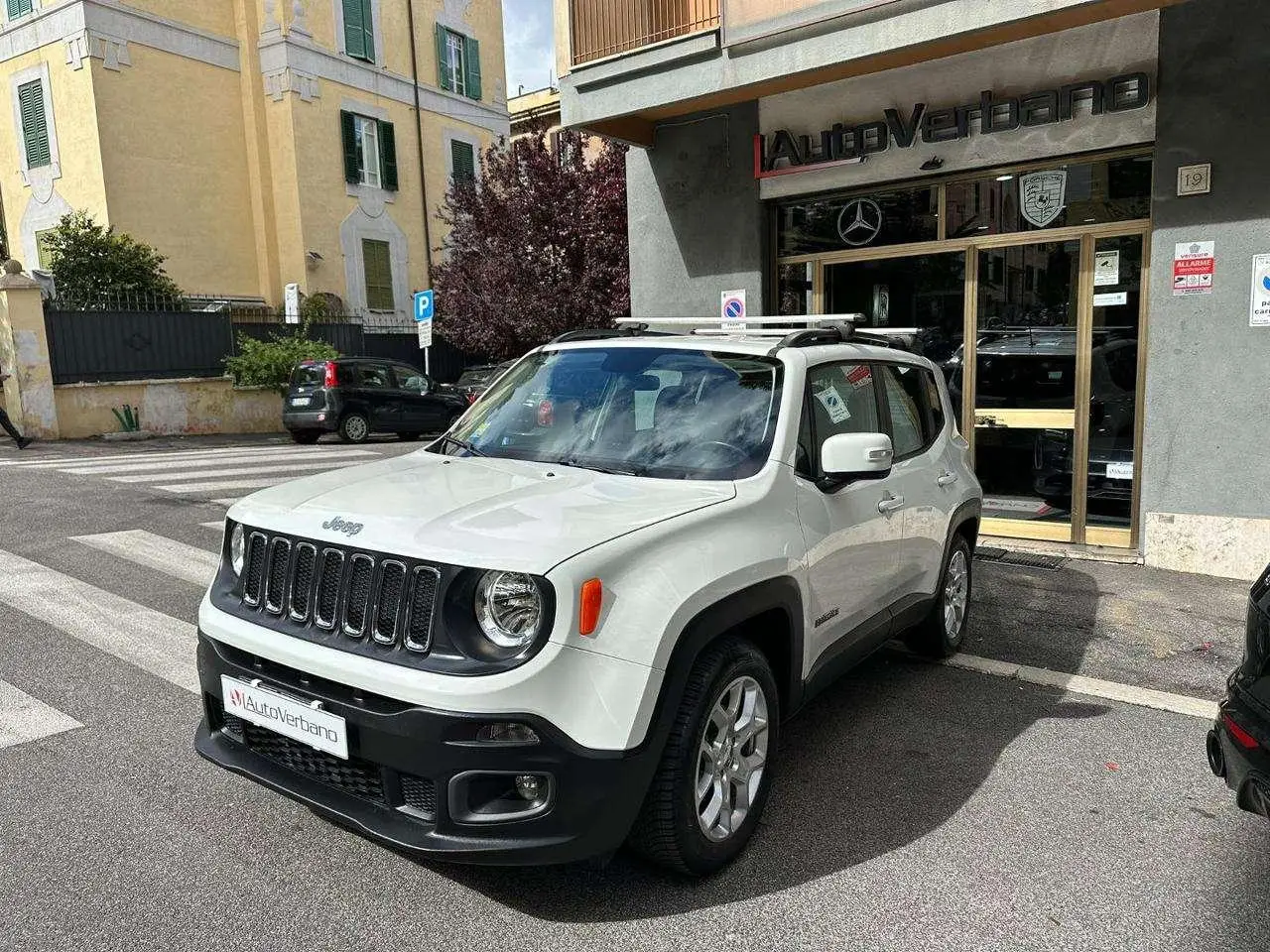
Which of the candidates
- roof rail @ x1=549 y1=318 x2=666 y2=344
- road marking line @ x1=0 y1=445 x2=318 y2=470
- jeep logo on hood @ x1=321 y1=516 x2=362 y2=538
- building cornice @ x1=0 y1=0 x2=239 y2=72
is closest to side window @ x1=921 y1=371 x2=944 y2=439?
roof rail @ x1=549 y1=318 x2=666 y2=344

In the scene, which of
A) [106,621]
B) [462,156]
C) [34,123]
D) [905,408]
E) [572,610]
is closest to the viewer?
[572,610]

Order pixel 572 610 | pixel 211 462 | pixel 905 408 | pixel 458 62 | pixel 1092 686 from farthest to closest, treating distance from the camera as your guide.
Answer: pixel 458 62, pixel 211 462, pixel 1092 686, pixel 905 408, pixel 572 610

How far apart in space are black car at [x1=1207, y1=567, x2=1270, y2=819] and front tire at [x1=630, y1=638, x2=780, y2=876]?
1.30 metres

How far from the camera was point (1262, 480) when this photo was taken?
6730mm

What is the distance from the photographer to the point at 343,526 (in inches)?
112

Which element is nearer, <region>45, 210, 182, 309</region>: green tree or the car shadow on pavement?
the car shadow on pavement

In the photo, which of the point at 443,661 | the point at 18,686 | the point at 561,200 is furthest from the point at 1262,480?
the point at 561,200

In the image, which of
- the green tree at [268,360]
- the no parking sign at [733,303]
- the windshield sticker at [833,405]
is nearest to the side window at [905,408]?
the windshield sticker at [833,405]

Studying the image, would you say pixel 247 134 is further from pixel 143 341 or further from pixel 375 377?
pixel 375 377

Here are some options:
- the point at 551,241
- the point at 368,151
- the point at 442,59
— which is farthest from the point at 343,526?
the point at 442,59

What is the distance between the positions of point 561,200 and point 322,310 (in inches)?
302

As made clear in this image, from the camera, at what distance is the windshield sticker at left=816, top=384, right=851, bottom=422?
3.81 m

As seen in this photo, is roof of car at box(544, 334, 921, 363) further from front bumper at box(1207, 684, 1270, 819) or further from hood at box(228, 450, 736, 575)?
front bumper at box(1207, 684, 1270, 819)

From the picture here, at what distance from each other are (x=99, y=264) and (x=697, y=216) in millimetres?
15041
